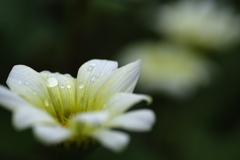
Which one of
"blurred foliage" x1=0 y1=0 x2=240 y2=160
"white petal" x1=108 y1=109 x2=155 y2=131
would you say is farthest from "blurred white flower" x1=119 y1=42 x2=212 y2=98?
"white petal" x1=108 y1=109 x2=155 y2=131

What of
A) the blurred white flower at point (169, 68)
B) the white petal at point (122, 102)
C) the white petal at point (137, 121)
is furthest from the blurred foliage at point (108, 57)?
the white petal at point (137, 121)

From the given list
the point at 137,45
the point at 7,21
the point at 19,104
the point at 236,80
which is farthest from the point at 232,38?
the point at 19,104

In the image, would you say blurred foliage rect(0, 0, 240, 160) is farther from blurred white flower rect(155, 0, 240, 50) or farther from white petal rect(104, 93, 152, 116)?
white petal rect(104, 93, 152, 116)

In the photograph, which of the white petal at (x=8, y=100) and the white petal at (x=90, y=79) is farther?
the white petal at (x=90, y=79)

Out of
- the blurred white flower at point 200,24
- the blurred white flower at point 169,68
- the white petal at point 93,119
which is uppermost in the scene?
the white petal at point 93,119

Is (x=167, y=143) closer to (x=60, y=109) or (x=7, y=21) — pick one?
(x=7, y=21)

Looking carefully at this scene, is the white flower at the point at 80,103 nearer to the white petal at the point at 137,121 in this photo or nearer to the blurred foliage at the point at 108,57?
the white petal at the point at 137,121

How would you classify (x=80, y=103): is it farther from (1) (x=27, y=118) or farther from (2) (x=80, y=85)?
(1) (x=27, y=118)
